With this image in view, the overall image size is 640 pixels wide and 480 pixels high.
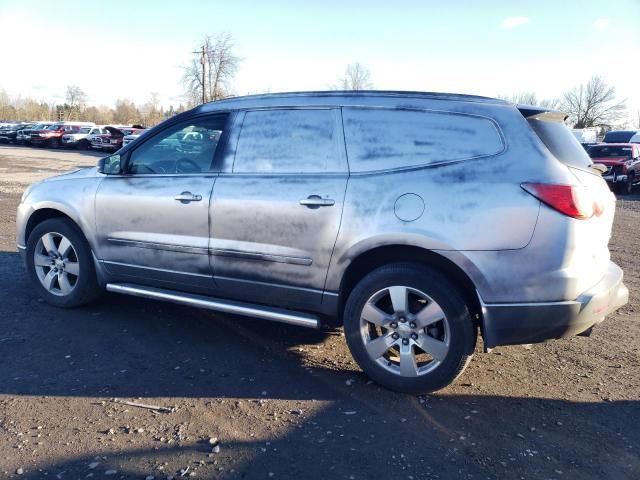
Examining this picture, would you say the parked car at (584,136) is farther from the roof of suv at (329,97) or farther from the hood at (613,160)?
the roof of suv at (329,97)

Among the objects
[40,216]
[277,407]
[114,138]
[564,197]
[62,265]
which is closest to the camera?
[564,197]

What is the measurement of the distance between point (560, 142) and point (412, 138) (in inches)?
36.8

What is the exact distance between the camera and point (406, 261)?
357 cm

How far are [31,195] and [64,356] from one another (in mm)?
1823

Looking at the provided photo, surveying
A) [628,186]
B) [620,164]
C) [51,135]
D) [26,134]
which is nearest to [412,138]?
[620,164]

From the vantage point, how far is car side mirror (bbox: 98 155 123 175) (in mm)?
4651

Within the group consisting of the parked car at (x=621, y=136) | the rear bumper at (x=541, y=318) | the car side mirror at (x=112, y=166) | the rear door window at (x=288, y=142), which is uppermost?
the parked car at (x=621, y=136)

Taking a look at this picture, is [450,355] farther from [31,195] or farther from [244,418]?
[31,195]

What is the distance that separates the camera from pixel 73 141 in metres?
37.2

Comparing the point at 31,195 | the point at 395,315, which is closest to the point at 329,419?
the point at 395,315

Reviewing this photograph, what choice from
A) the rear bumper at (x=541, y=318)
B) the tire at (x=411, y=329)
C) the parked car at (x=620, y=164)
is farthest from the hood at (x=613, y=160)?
the tire at (x=411, y=329)

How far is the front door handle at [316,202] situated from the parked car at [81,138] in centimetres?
3650

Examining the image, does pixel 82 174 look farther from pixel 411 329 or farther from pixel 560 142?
pixel 560 142

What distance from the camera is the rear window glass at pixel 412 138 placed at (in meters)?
3.46
